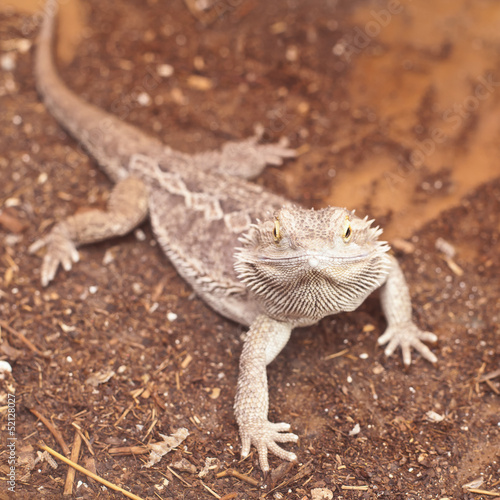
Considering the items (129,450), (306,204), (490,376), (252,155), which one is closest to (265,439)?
(129,450)

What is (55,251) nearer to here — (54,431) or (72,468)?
(54,431)

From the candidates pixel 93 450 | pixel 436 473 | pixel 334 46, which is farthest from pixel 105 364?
pixel 334 46

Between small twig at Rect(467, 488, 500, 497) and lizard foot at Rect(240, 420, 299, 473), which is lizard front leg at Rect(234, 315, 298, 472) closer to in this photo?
lizard foot at Rect(240, 420, 299, 473)

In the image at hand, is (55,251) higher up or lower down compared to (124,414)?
higher up

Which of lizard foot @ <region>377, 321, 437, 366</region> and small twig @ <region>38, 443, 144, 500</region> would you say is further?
lizard foot @ <region>377, 321, 437, 366</region>

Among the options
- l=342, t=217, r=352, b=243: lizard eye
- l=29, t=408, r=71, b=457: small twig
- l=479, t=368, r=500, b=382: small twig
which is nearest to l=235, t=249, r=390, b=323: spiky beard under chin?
l=342, t=217, r=352, b=243: lizard eye

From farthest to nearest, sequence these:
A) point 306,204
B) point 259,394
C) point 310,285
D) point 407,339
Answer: point 306,204 → point 407,339 → point 259,394 → point 310,285

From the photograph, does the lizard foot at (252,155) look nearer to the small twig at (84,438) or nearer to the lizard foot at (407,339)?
the lizard foot at (407,339)

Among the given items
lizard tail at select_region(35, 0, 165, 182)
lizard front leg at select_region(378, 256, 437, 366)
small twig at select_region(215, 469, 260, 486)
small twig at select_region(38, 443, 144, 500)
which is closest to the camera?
small twig at select_region(38, 443, 144, 500)

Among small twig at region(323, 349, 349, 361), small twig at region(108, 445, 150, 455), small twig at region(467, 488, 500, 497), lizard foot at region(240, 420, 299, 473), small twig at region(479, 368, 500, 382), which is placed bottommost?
small twig at region(108, 445, 150, 455)
